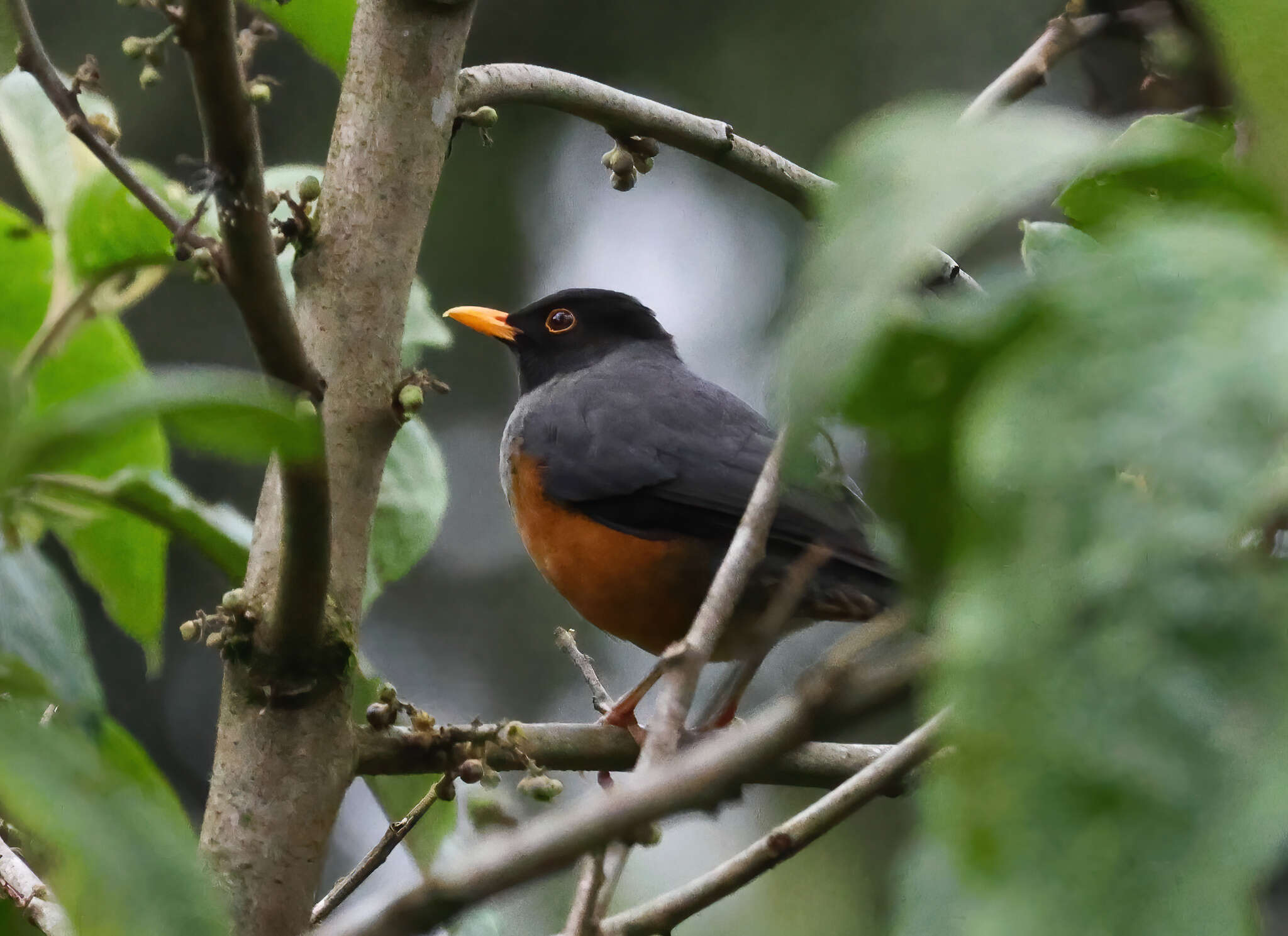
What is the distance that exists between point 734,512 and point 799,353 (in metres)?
4.05

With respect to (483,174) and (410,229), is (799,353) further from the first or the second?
(483,174)

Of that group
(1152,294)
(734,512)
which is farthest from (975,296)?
(734,512)

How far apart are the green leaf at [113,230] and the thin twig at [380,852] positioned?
1124 mm

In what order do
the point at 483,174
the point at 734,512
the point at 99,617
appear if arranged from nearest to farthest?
the point at 734,512, the point at 99,617, the point at 483,174

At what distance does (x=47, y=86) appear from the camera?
5.18ft

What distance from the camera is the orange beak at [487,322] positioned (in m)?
6.09

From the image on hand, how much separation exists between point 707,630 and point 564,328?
4.67 m

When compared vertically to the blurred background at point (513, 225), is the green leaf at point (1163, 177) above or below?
below

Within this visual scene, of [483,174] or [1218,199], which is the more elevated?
[483,174]

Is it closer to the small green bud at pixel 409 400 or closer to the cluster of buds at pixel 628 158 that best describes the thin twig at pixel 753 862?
the small green bud at pixel 409 400

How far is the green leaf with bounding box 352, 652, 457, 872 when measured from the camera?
2.41 meters

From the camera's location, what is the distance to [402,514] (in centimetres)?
262

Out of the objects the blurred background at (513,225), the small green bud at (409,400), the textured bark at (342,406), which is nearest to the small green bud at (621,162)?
the textured bark at (342,406)

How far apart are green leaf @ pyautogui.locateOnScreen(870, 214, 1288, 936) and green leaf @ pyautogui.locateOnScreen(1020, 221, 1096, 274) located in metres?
0.45
